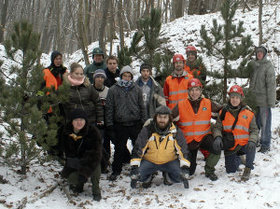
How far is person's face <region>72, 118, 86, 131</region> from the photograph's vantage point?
414 cm

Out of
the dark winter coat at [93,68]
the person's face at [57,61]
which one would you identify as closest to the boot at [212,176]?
the dark winter coat at [93,68]

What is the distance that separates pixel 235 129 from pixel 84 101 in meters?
2.63

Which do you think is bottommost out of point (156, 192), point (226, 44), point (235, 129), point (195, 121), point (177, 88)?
point (156, 192)

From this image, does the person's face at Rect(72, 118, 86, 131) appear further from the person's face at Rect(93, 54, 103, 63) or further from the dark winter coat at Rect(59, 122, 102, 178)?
the person's face at Rect(93, 54, 103, 63)

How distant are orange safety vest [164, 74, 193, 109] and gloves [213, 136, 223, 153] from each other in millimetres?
1160

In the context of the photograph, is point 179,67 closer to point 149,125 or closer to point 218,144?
point 149,125

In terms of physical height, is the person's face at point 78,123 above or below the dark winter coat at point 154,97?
below

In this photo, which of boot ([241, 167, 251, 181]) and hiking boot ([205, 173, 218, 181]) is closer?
boot ([241, 167, 251, 181])

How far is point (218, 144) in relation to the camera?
461 centimetres

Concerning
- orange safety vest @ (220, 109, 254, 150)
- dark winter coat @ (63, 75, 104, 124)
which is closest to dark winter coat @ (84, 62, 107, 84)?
dark winter coat @ (63, 75, 104, 124)

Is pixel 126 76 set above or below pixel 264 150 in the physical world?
above

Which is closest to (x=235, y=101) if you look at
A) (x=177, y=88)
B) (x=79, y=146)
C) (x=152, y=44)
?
(x=177, y=88)

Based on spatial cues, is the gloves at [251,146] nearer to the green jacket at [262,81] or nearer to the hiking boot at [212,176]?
the hiking boot at [212,176]

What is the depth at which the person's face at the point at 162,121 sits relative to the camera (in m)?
4.43
